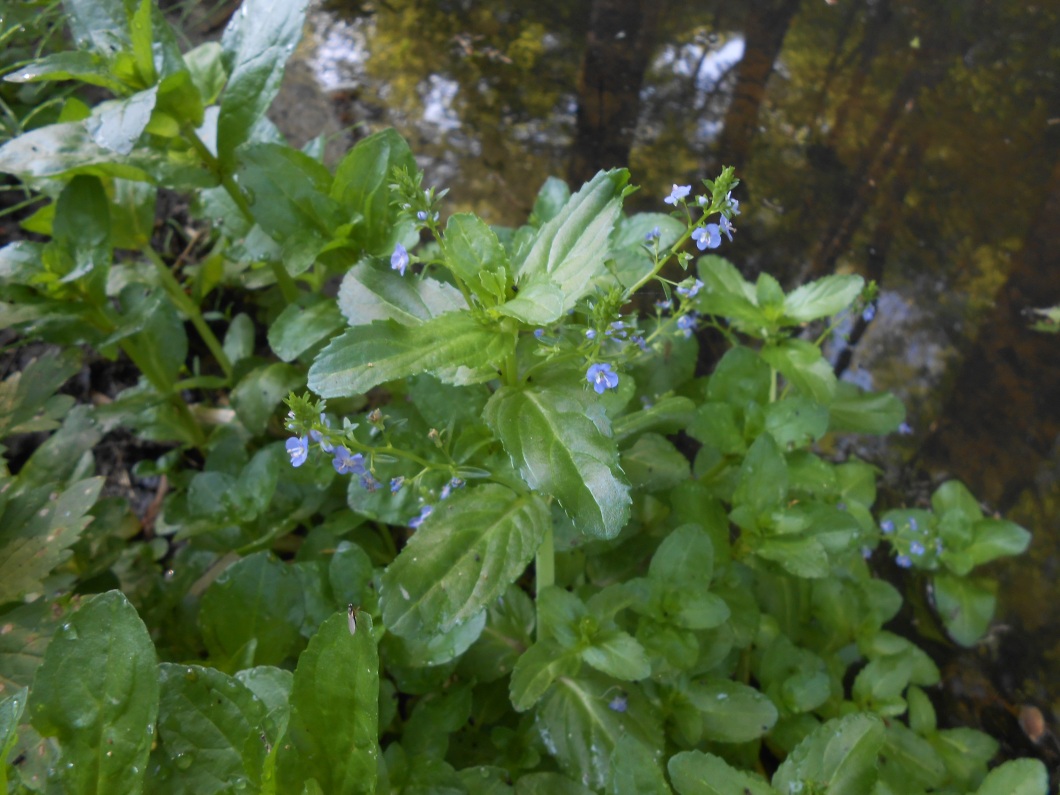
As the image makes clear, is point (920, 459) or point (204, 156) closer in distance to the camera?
point (204, 156)

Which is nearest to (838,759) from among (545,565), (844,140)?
(545,565)

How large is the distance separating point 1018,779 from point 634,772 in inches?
33.9

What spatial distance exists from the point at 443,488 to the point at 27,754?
0.82 meters

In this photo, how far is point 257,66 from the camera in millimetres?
1837

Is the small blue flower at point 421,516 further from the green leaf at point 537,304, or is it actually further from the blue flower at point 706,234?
the blue flower at point 706,234

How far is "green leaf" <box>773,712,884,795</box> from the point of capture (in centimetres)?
139

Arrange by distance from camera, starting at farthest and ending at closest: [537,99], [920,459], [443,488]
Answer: [537,99] < [920,459] < [443,488]

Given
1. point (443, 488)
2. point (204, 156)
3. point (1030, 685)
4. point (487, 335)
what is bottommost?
point (1030, 685)

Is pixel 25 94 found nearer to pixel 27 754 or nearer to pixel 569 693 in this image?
pixel 27 754

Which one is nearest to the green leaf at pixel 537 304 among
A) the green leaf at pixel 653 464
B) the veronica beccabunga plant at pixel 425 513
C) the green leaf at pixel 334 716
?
the veronica beccabunga plant at pixel 425 513

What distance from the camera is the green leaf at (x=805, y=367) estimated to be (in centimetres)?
188

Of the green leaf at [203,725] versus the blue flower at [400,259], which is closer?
the green leaf at [203,725]

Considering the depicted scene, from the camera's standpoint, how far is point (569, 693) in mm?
1646

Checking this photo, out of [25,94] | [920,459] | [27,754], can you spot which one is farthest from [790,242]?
[25,94]
